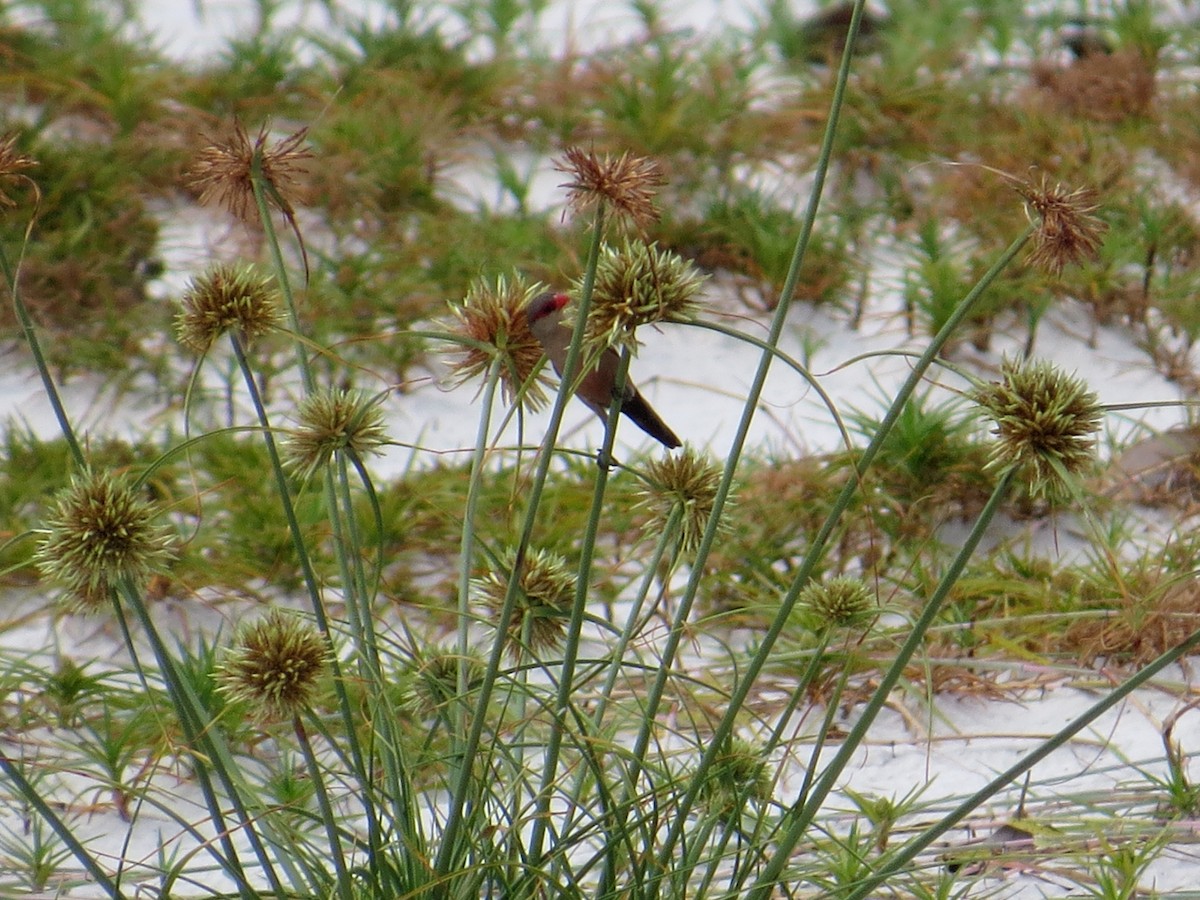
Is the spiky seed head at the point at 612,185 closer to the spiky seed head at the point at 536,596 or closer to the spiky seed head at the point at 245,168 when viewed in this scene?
the spiky seed head at the point at 245,168

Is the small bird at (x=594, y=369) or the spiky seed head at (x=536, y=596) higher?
the small bird at (x=594, y=369)

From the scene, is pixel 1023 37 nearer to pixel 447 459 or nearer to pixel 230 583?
pixel 447 459

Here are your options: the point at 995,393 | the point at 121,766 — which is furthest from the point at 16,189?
the point at 995,393

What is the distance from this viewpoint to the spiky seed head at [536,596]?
5.21 feet

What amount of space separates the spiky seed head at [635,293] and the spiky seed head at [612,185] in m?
0.04

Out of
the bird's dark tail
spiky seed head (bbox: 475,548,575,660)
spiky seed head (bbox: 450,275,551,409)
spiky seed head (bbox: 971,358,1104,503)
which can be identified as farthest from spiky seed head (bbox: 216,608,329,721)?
spiky seed head (bbox: 971,358,1104,503)

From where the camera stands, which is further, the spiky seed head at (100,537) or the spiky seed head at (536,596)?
the spiky seed head at (536,596)

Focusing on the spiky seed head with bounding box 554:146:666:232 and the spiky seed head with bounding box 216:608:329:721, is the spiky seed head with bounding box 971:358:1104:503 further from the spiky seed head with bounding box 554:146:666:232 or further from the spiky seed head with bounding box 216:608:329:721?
the spiky seed head with bounding box 216:608:329:721

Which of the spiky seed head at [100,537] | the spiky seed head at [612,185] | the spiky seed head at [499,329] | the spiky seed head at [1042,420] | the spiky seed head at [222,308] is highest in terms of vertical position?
the spiky seed head at [222,308]

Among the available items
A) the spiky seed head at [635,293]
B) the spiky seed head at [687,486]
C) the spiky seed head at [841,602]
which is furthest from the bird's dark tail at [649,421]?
the spiky seed head at [635,293]

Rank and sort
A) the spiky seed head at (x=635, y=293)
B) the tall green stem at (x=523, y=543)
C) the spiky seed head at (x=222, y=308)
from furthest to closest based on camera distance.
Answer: the spiky seed head at (x=222, y=308) → the spiky seed head at (x=635, y=293) → the tall green stem at (x=523, y=543)

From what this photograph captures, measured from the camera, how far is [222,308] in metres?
1.53

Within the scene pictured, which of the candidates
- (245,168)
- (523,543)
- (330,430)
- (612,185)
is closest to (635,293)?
(612,185)

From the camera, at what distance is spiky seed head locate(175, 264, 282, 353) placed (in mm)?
1527
